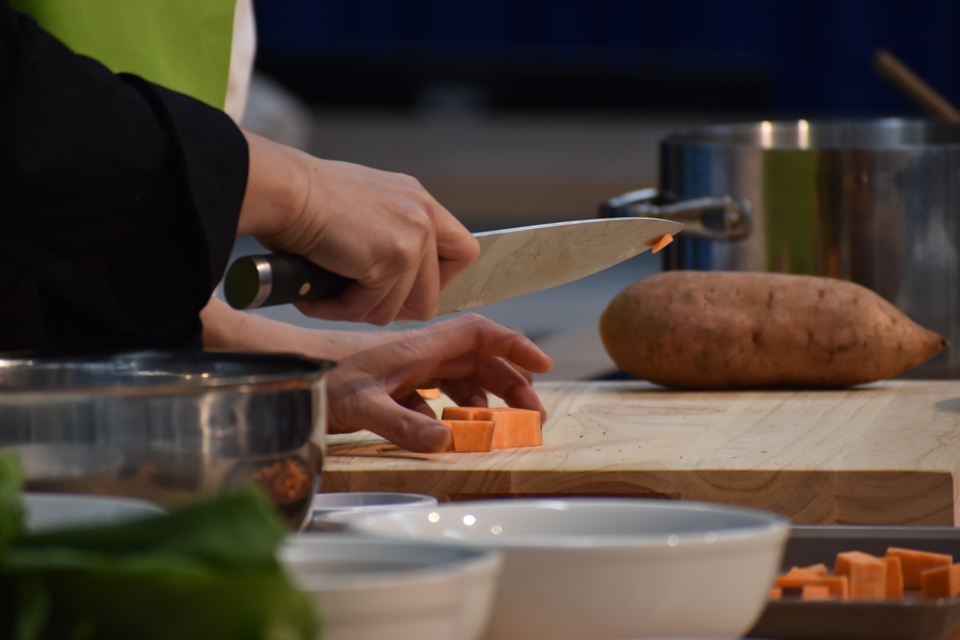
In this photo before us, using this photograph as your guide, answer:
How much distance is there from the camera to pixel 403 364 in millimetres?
1137

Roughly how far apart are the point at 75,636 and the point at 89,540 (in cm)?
3

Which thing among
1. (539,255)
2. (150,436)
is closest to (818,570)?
(150,436)

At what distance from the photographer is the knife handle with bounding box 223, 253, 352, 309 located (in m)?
0.98

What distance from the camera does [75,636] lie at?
1.00ft

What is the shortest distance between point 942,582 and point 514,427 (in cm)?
53

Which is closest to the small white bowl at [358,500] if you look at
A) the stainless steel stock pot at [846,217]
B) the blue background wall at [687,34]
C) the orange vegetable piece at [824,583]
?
the orange vegetable piece at [824,583]

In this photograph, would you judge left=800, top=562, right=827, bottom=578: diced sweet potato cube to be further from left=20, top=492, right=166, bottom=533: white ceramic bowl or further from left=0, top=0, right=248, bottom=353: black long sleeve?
left=0, top=0, right=248, bottom=353: black long sleeve

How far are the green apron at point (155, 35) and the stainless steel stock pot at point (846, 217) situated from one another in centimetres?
55

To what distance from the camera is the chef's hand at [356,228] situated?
0.92m

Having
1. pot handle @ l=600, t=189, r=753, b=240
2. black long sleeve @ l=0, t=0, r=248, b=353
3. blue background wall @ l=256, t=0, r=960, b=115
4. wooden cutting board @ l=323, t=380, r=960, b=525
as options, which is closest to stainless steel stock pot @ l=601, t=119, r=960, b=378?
pot handle @ l=600, t=189, r=753, b=240

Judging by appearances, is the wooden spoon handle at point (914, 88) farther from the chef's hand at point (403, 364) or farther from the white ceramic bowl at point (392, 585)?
the white ceramic bowl at point (392, 585)

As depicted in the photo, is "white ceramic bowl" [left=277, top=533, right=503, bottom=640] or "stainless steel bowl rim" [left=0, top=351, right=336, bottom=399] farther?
"stainless steel bowl rim" [left=0, top=351, right=336, bottom=399]

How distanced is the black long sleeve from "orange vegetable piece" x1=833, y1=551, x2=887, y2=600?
0.47 m

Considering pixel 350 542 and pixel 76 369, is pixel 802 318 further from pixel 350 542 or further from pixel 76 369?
pixel 350 542
